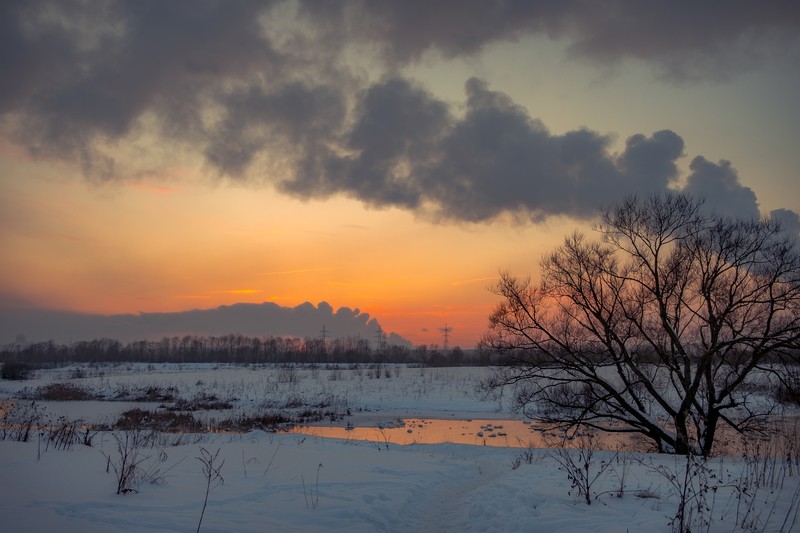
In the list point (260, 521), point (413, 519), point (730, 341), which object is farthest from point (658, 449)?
point (260, 521)

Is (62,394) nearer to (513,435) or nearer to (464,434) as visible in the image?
(464,434)

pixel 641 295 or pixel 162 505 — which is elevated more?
pixel 641 295

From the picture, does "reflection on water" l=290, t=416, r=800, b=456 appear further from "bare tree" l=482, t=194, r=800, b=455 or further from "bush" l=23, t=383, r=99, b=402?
"bush" l=23, t=383, r=99, b=402

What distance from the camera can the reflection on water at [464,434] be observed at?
60.8 feet

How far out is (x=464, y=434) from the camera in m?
20.9

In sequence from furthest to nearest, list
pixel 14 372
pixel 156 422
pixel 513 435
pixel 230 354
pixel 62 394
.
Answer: pixel 230 354 < pixel 14 372 < pixel 62 394 < pixel 156 422 < pixel 513 435

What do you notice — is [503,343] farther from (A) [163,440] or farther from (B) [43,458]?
(B) [43,458]

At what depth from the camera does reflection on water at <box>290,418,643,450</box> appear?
18547 mm

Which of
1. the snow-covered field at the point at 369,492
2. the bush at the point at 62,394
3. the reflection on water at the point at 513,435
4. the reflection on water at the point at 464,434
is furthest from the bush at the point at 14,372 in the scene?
the snow-covered field at the point at 369,492

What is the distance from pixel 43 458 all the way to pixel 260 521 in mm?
5605

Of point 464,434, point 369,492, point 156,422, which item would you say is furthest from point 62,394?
point 369,492

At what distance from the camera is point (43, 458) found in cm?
979

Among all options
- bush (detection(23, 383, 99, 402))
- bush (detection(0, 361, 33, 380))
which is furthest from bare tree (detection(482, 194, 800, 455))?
bush (detection(0, 361, 33, 380))

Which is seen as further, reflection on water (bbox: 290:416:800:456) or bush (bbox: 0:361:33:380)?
bush (bbox: 0:361:33:380)
